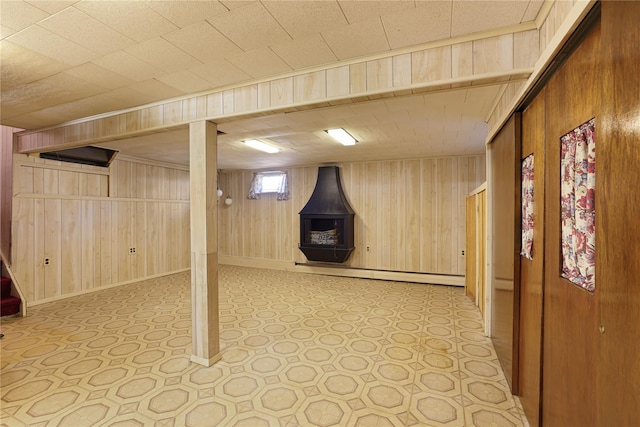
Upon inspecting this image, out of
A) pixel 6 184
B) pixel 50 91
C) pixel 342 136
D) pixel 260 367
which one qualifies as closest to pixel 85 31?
pixel 50 91

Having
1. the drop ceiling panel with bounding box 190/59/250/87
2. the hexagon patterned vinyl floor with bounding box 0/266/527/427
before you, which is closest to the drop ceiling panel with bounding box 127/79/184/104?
the drop ceiling panel with bounding box 190/59/250/87

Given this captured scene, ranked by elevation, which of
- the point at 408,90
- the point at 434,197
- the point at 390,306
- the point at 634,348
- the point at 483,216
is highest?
the point at 408,90

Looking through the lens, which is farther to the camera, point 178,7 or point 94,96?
point 94,96

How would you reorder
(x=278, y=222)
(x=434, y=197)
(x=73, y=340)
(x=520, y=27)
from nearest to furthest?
(x=520, y=27) → (x=73, y=340) → (x=434, y=197) → (x=278, y=222)

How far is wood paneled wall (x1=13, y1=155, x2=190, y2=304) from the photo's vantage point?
13.2ft

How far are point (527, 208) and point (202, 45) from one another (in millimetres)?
2279

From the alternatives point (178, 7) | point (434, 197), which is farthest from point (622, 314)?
point (434, 197)

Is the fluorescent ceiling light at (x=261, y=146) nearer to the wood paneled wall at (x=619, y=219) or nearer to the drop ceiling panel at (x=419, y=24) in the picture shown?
the drop ceiling panel at (x=419, y=24)

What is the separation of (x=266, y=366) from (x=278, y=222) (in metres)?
4.46

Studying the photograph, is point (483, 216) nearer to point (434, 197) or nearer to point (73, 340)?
point (434, 197)

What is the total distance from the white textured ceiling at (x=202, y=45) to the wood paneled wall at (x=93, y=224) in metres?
1.45

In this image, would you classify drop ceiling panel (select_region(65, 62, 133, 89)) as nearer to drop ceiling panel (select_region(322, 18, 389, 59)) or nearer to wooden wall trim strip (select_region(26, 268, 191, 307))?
drop ceiling panel (select_region(322, 18, 389, 59))

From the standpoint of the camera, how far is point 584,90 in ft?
3.59

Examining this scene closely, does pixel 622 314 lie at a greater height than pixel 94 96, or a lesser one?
lesser
